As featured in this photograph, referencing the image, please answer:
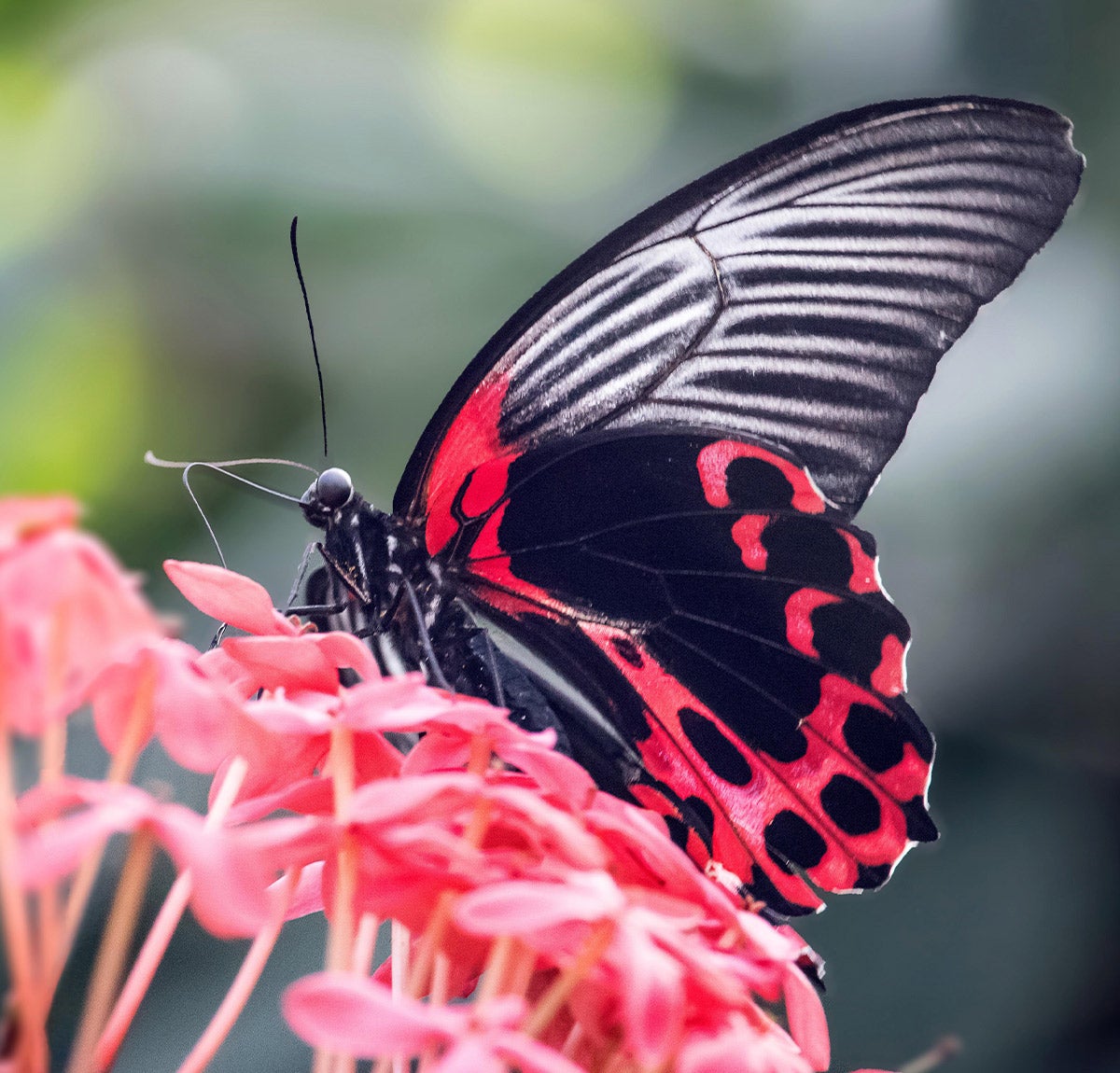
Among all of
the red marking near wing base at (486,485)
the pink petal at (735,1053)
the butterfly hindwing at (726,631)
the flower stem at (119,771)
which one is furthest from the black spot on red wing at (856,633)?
the flower stem at (119,771)

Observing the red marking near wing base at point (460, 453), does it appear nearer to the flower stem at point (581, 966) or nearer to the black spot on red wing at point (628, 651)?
the black spot on red wing at point (628, 651)

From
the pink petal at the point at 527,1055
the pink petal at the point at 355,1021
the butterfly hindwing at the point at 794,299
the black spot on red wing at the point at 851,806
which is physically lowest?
the black spot on red wing at the point at 851,806

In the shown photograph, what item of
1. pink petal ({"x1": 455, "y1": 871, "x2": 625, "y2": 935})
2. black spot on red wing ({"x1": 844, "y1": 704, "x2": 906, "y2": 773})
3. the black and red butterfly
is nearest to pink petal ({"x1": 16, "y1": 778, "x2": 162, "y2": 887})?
pink petal ({"x1": 455, "y1": 871, "x2": 625, "y2": 935})

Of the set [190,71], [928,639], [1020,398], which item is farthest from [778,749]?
[190,71]

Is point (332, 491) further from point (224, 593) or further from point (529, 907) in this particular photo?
point (529, 907)

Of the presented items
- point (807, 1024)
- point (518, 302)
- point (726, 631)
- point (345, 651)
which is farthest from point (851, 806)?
point (518, 302)

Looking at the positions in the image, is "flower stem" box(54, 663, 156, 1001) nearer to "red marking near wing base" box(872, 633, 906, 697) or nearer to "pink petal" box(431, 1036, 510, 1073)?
"pink petal" box(431, 1036, 510, 1073)
